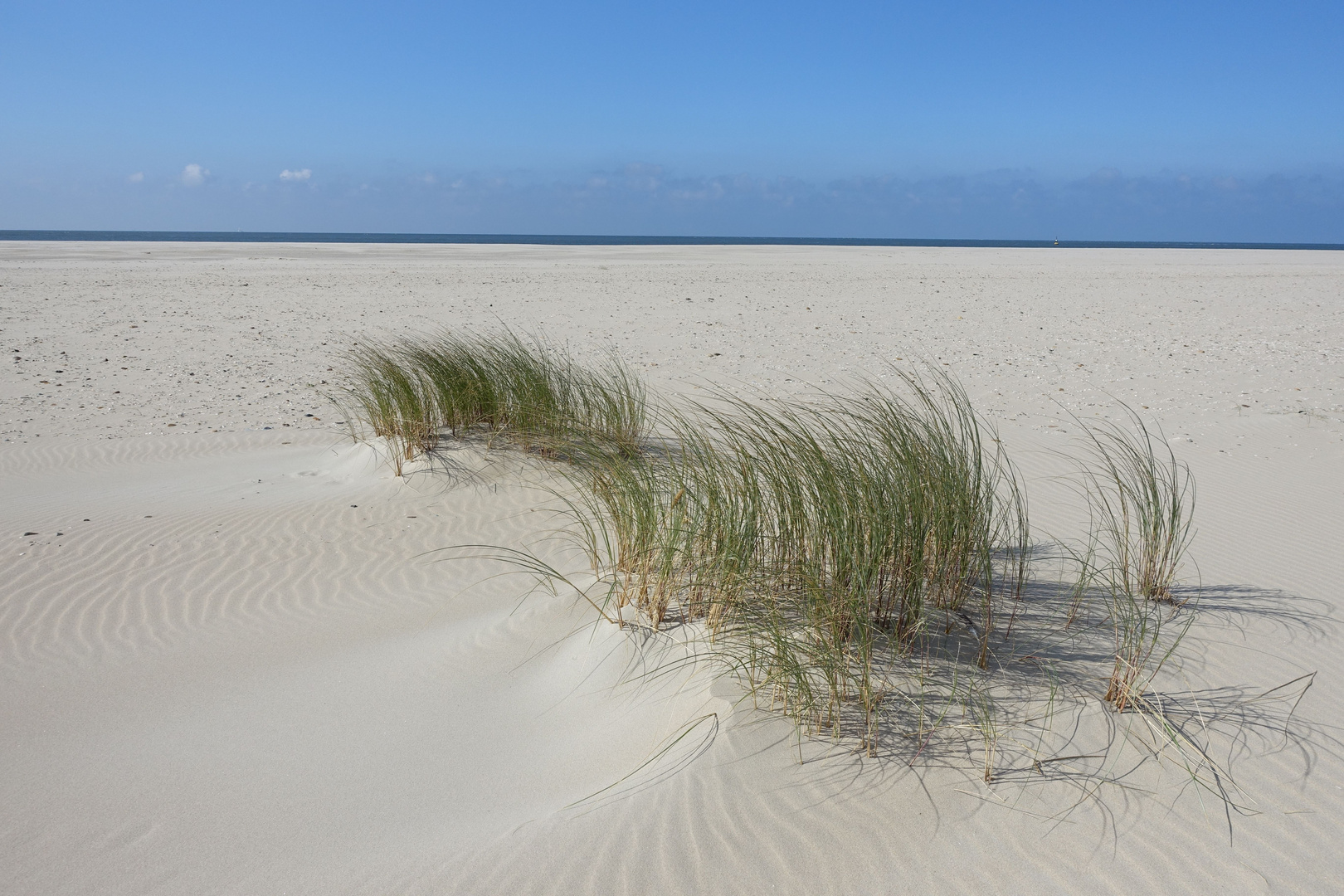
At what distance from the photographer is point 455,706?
120 inches

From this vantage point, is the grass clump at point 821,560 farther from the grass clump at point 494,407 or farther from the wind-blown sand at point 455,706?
the grass clump at point 494,407

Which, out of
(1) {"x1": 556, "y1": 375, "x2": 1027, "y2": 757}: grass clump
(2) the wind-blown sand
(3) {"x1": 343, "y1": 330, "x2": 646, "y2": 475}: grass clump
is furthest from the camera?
(3) {"x1": 343, "y1": 330, "x2": 646, "y2": 475}: grass clump

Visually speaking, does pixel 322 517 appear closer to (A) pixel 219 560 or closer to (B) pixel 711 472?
(A) pixel 219 560

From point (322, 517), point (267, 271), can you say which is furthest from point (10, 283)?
point (322, 517)

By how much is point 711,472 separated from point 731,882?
165 cm

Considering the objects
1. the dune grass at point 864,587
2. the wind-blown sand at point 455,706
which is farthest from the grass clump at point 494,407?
the dune grass at point 864,587

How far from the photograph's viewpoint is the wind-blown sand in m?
2.21

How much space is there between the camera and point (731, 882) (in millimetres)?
2104

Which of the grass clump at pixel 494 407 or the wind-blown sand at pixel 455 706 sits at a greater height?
the grass clump at pixel 494 407

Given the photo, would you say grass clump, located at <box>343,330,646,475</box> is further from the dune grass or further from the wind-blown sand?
the dune grass

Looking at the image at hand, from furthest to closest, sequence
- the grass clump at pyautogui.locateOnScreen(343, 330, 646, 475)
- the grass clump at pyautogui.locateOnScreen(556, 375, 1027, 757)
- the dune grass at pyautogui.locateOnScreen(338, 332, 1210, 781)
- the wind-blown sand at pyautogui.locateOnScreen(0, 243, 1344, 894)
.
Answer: the grass clump at pyautogui.locateOnScreen(343, 330, 646, 475)
the grass clump at pyautogui.locateOnScreen(556, 375, 1027, 757)
the dune grass at pyautogui.locateOnScreen(338, 332, 1210, 781)
the wind-blown sand at pyautogui.locateOnScreen(0, 243, 1344, 894)

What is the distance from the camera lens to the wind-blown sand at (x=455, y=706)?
2.21 metres

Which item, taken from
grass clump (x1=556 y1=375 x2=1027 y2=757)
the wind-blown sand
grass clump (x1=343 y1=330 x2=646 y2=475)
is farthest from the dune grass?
grass clump (x1=343 y1=330 x2=646 y2=475)

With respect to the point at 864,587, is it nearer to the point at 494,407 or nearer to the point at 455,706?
the point at 455,706
